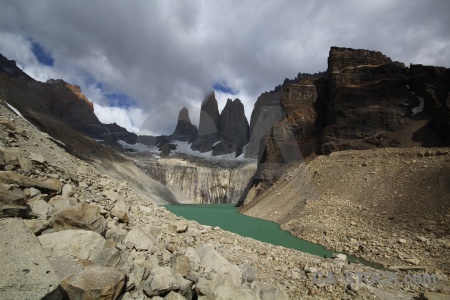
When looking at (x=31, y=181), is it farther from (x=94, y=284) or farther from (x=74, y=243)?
(x=94, y=284)

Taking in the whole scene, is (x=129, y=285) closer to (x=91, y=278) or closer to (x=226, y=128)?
(x=91, y=278)

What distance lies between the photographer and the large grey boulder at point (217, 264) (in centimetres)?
651

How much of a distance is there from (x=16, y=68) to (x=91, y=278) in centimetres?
14892

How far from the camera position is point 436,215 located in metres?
15.0

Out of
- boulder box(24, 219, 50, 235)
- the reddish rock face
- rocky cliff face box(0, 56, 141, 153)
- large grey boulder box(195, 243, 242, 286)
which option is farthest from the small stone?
the reddish rock face

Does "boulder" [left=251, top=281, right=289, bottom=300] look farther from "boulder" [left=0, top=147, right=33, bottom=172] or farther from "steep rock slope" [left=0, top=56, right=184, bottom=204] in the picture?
"steep rock slope" [left=0, top=56, right=184, bottom=204]

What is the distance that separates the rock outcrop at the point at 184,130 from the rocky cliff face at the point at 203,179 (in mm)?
72876

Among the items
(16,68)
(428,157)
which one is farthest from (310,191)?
(16,68)

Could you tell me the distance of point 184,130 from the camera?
172875 millimetres

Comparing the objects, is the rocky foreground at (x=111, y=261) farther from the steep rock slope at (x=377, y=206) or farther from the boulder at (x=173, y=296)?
the steep rock slope at (x=377, y=206)

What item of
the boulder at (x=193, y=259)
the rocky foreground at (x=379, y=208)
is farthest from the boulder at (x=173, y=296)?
the rocky foreground at (x=379, y=208)

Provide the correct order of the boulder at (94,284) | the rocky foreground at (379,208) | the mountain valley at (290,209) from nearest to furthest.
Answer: the boulder at (94,284) → the mountain valley at (290,209) → the rocky foreground at (379,208)

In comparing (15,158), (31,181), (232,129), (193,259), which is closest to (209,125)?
(232,129)

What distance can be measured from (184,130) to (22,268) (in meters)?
171
